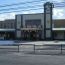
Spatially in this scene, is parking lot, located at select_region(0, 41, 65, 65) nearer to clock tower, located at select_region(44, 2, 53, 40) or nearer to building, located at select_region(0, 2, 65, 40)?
clock tower, located at select_region(44, 2, 53, 40)

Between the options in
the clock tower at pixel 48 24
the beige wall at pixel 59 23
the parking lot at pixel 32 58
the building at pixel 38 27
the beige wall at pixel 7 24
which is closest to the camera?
the parking lot at pixel 32 58

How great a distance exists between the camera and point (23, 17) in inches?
3196

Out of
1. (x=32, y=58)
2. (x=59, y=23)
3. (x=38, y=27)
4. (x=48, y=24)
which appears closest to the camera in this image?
(x=32, y=58)

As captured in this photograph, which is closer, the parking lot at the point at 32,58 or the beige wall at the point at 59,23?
the parking lot at the point at 32,58

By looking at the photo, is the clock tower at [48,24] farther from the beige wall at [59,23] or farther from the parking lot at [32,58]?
the parking lot at [32,58]

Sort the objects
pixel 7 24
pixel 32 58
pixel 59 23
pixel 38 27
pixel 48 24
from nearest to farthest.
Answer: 1. pixel 32 58
2. pixel 48 24
3. pixel 38 27
4. pixel 59 23
5. pixel 7 24

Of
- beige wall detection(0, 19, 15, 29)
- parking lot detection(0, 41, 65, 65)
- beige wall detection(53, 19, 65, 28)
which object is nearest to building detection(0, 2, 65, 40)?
beige wall detection(53, 19, 65, 28)

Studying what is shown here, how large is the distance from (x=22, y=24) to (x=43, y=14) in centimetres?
720

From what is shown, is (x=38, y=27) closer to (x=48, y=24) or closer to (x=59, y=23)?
(x=48, y=24)

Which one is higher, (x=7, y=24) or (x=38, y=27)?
(x=38, y=27)


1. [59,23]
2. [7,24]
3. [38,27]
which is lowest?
[7,24]

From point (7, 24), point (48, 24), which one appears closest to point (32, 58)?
point (48, 24)

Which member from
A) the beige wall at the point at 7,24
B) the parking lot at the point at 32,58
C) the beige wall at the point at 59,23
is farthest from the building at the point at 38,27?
the parking lot at the point at 32,58

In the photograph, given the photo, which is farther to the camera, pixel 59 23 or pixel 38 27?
pixel 59 23
